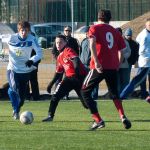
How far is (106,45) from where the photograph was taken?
42.3ft

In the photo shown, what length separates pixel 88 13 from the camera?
97.7 feet

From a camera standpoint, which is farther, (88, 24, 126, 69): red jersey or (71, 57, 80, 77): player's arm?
(71, 57, 80, 77): player's arm

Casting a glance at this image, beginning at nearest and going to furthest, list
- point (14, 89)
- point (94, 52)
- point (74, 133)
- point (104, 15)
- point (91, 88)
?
point (74, 133) < point (94, 52) < point (104, 15) < point (91, 88) < point (14, 89)

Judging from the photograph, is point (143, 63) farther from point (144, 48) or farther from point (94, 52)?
point (94, 52)

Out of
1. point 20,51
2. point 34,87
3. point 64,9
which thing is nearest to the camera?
point 20,51

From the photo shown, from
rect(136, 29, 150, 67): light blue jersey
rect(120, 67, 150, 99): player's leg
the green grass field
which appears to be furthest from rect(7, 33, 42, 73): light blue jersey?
rect(136, 29, 150, 67): light blue jersey

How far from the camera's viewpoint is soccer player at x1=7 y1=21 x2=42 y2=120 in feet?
48.4

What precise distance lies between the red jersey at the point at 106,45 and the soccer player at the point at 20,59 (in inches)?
79.5

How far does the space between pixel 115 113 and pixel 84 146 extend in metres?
5.82

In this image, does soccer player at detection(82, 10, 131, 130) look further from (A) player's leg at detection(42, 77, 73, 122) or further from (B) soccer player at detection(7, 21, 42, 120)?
(B) soccer player at detection(7, 21, 42, 120)

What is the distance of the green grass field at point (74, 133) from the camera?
429 inches

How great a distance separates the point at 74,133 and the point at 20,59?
114 inches

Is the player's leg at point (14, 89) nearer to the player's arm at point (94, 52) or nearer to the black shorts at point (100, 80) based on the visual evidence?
the black shorts at point (100, 80)

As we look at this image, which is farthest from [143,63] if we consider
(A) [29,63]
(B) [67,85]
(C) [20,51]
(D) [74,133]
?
(D) [74,133]
